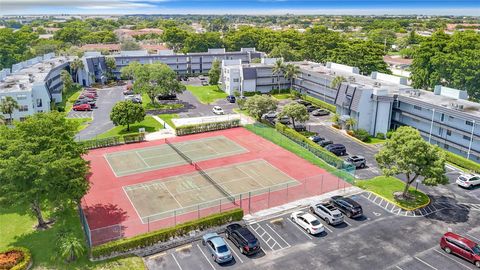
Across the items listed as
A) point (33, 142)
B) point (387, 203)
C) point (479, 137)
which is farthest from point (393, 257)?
point (33, 142)

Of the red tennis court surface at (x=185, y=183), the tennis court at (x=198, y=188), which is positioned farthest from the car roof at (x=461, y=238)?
the tennis court at (x=198, y=188)

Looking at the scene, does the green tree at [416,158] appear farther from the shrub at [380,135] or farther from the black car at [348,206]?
the shrub at [380,135]

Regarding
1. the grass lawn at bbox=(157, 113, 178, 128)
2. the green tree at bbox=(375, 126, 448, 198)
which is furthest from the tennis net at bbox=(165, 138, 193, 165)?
the green tree at bbox=(375, 126, 448, 198)

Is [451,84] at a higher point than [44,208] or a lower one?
higher

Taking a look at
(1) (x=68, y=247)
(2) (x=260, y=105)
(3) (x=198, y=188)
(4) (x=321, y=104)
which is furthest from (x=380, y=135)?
(1) (x=68, y=247)

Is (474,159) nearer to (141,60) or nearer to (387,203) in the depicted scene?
(387,203)
